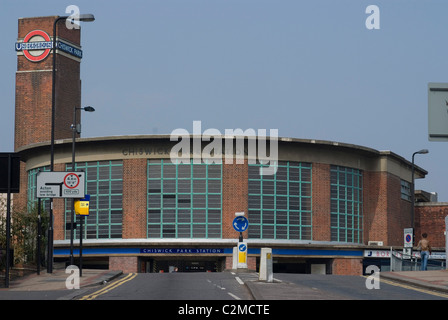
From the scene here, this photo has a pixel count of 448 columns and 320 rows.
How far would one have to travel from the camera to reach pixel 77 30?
3226 inches

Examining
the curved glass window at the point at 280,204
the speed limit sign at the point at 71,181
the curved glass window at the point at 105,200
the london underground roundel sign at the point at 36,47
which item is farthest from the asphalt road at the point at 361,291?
the london underground roundel sign at the point at 36,47

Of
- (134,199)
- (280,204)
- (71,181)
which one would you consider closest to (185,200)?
(134,199)

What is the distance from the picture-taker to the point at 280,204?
61.4m

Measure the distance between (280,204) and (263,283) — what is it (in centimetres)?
3373

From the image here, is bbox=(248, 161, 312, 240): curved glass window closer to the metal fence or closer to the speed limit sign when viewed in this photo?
the metal fence

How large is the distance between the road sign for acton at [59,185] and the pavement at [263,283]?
3374 millimetres

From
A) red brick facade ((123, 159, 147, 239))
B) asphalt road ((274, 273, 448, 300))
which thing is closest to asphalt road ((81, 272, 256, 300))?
asphalt road ((274, 273, 448, 300))

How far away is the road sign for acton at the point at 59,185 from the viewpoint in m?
33.4

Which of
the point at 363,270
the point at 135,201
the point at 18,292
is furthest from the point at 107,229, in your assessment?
the point at 18,292

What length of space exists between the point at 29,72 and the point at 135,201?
25047mm

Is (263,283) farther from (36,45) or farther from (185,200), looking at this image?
(36,45)

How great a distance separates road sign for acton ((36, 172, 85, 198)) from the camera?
3338cm

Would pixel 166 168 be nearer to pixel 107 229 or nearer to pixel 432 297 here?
pixel 107 229

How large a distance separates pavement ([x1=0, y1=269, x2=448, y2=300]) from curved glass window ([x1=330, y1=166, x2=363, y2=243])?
2919cm
